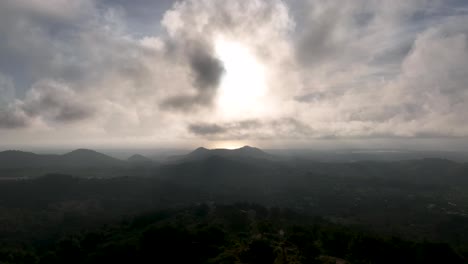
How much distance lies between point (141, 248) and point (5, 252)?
53900mm

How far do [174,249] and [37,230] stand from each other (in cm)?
12157

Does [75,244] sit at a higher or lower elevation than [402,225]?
higher

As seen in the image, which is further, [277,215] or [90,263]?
[277,215]

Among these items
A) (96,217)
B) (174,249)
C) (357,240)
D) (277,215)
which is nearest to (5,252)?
(174,249)

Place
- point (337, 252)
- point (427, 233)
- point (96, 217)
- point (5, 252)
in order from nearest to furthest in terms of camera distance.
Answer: point (337, 252), point (5, 252), point (427, 233), point (96, 217)

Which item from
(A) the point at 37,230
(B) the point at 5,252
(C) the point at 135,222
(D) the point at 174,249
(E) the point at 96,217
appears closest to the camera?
(D) the point at 174,249

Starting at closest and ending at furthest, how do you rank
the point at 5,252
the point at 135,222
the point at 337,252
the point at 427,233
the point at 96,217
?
the point at 337,252 < the point at 5,252 < the point at 135,222 < the point at 427,233 < the point at 96,217

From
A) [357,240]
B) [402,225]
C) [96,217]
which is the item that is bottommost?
[402,225]

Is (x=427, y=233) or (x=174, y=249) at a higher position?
(x=174, y=249)

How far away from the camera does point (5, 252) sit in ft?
322

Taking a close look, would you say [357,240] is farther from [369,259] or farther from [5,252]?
[5,252]

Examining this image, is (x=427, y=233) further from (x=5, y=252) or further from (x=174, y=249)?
(x=5, y=252)

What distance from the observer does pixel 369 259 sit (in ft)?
257

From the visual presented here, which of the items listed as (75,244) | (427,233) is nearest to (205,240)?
(75,244)
